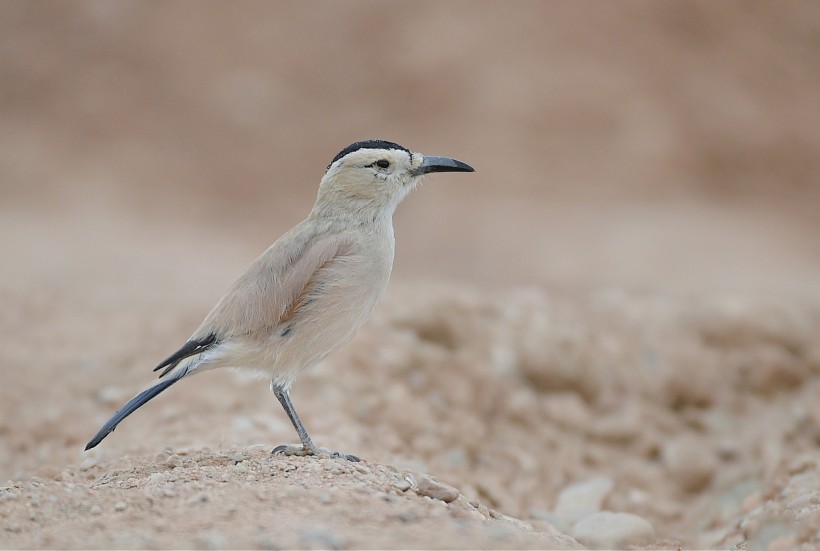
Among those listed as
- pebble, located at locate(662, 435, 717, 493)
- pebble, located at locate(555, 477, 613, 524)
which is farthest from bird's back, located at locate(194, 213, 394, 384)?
pebble, located at locate(662, 435, 717, 493)

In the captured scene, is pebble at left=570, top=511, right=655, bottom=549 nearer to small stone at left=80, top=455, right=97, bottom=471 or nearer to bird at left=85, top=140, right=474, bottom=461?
bird at left=85, top=140, right=474, bottom=461

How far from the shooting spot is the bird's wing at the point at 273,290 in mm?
5102

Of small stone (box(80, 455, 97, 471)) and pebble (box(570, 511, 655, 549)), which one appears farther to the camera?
small stone (box(80, 455, 97, 471))

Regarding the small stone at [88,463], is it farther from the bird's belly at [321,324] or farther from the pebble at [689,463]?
the pebble at [689,463]

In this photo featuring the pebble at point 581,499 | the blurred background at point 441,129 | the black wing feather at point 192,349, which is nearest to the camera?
the black wing feather at point 192,349

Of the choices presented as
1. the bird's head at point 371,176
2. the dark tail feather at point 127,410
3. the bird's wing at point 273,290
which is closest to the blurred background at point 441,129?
the bird's head at point 371,176

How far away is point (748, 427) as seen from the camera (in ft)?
26.4

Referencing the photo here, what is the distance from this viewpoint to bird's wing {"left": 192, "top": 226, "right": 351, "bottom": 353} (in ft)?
16.7

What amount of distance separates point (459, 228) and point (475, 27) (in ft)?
15.9

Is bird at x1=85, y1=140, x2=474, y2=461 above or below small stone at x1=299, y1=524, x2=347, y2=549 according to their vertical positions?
above

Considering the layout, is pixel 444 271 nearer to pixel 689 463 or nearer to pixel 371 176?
pixel 689 463

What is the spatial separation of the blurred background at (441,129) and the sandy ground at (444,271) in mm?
58

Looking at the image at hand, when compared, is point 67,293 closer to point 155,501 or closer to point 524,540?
point 155,501

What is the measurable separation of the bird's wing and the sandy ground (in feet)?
2.26
